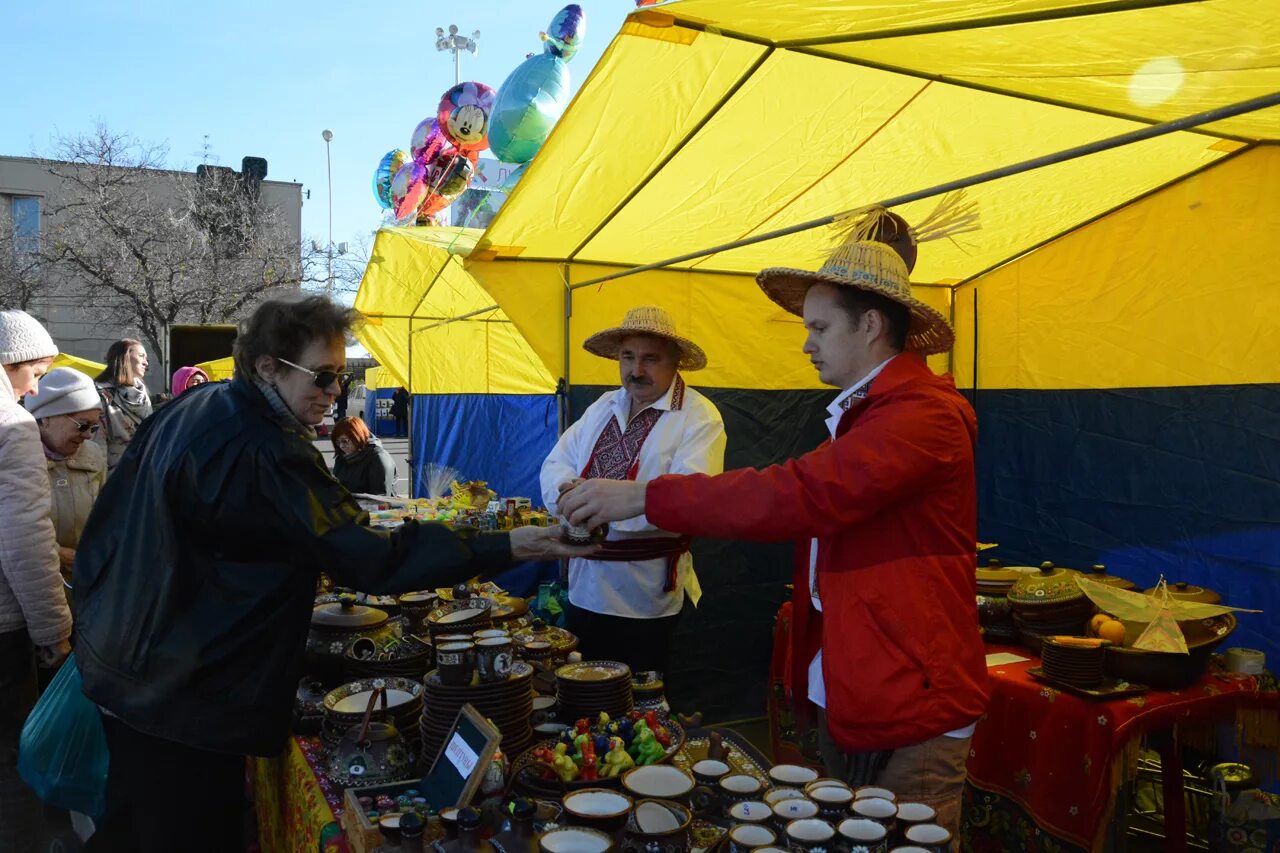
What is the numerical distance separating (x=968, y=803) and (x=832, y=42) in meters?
2.54

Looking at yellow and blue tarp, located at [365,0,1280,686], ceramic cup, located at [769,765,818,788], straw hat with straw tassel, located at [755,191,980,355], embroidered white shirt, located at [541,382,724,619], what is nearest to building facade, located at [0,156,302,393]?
yellow and blue tarp, located at [365,0,1280,686]

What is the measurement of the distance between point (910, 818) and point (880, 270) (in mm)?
1051

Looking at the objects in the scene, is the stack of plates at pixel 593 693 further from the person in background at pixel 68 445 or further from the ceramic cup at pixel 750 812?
the person in background at pixel 68 445

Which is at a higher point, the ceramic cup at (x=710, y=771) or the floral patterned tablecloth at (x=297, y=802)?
the ceramic cup at (x=710, y=771)

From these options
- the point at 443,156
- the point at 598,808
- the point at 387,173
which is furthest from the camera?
the point at 387,173

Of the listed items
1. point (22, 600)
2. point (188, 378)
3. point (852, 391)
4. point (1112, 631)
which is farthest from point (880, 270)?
point (188, 378)

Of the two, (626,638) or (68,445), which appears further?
(68,445)

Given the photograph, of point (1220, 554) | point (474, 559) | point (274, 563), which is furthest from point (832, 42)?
point (1220, 554)

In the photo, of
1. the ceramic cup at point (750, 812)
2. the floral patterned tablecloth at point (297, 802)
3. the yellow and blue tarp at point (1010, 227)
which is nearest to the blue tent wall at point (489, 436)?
the yellow and blue tarp at point (1010, 227)

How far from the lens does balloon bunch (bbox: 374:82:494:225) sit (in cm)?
655

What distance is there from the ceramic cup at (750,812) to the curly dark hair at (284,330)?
1316 mm

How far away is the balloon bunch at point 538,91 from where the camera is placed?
17.4 ft

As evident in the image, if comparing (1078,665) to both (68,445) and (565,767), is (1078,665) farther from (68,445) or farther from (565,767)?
(68,445)

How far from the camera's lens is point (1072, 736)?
2.69m
